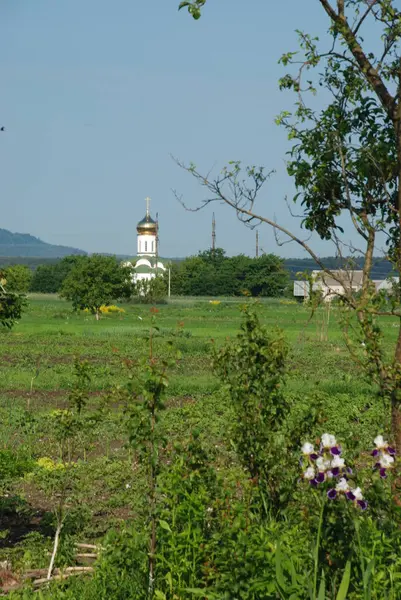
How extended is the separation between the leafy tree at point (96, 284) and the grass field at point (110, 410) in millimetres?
24917

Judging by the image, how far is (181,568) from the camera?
5.30 meters

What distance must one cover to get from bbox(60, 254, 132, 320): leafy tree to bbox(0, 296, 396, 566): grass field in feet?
81.8

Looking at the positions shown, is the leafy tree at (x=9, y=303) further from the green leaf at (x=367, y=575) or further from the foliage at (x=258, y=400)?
the green leaf at (x=367, y=575)

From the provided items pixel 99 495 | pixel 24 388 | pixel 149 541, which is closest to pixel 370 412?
pixel 99 495

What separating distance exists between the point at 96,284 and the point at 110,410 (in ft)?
184

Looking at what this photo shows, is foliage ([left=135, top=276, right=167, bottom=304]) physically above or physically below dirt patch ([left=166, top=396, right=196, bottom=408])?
above

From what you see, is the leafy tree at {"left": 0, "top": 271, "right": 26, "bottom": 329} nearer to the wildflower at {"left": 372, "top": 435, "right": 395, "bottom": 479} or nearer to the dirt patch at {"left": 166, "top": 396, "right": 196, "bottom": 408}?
the wildflower at {"left": 372, "top": 435, "right": 395, "bottom": 479}

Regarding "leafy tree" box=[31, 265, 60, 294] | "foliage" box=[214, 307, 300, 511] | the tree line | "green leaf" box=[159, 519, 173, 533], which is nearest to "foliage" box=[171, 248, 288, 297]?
the tree line

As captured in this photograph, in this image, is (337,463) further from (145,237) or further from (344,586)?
(145,237)

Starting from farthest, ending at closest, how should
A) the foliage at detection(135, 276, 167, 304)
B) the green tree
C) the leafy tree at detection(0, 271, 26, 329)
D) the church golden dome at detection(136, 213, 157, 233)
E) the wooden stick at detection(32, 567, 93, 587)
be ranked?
the church golden dome at detection(136, 213, 157, 233) < the green tree < the foliage at detection(135, 276, 167, 304) < the leafy tree at detection(0, 271, 26, 329) < the wooden stick at detection(32, 567, 93, 587)

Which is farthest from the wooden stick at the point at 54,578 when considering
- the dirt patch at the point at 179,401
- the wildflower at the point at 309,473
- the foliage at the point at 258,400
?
the dirt patch at the point at 179,401

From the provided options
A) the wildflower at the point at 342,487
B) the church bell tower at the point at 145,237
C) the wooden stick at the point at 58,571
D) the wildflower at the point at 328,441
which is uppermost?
the church bell tower at the point at 145,237

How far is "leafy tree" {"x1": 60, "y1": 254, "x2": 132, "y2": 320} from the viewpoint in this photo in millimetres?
61469

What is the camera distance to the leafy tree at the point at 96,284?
61.5m
